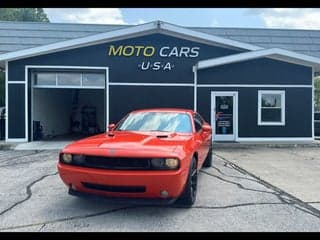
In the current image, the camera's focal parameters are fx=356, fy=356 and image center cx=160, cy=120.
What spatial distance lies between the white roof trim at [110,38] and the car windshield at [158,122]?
8.19 meters

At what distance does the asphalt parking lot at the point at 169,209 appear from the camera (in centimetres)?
477

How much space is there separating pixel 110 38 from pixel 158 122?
29.3ft

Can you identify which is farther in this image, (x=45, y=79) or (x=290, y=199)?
(x=45, y=79)

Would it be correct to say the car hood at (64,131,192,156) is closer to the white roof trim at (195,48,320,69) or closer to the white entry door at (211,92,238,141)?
the white roof trim at (195,48,320,69)

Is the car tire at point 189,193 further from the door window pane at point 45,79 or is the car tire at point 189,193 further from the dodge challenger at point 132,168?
the door window pane at point 45,79

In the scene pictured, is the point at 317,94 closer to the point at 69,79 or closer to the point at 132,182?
the point at 69,79

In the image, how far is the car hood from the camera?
5.06m

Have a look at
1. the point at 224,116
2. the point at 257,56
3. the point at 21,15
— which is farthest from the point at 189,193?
the point at 21,15

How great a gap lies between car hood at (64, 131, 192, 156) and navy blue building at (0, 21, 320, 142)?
910 centimetres

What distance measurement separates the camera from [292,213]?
539 centimetres

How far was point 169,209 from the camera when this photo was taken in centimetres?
548

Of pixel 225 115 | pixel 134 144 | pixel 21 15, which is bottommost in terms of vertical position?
pixel 134 144
